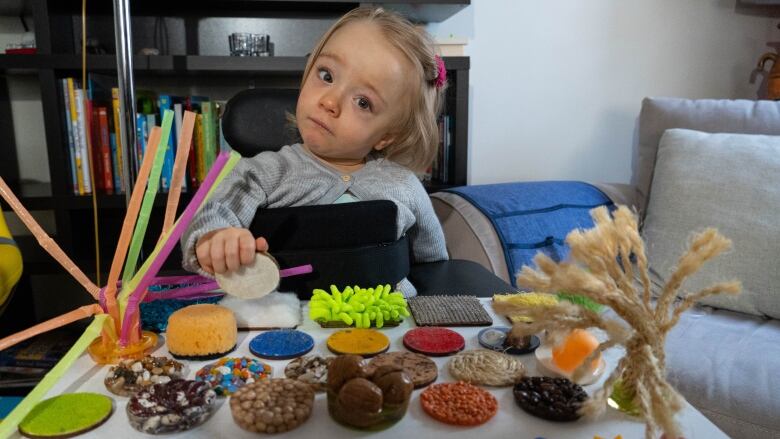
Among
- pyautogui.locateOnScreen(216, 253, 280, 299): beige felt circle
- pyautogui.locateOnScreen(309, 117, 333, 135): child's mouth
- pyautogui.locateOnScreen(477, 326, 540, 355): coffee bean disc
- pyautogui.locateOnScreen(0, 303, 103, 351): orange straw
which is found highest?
pyautogui.locateOnScreen(309, 117, 333, 135): child's mouth

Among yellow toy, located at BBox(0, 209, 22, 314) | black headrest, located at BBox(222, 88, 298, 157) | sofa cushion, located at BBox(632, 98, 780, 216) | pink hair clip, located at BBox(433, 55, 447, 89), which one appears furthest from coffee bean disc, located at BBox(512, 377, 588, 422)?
sofa cushion, located at BBox(632, 98, 780, 216)

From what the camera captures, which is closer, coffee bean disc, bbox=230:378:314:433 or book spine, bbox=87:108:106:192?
coffee bean disc, bbox=230:378:314:433

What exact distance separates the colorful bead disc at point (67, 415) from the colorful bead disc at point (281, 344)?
15 centimetres

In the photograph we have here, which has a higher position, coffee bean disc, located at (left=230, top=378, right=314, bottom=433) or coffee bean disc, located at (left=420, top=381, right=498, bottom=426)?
coffee bean disc, located at (left=230, top=378, right=314, bottom=433)

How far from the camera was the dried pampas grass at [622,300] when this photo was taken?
368mm

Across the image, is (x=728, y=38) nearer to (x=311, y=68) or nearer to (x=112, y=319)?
(x=311, y=68)

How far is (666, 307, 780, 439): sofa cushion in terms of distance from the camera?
3.03 ft

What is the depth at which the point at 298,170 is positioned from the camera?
3.23ft

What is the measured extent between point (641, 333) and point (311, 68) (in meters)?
0.78

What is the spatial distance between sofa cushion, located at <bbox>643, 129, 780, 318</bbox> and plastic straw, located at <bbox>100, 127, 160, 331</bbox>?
1112mm

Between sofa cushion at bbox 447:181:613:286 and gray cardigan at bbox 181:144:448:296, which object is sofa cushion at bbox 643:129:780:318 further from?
gray cardigan at bbox 181:144:448:296

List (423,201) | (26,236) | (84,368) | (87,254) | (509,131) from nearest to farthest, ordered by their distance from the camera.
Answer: (84,368) < (423,201) < (87,254) < (26,236) < (509,131)

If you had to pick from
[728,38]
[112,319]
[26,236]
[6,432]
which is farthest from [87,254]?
[728,38]

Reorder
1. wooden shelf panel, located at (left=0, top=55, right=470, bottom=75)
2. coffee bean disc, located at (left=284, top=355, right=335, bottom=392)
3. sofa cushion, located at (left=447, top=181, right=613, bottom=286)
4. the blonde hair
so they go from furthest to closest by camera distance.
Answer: wooden shelf panel, located at (left=0, top=55, right=470, bottom=75), sofa cushion, located at (left=447, top=181, right=613, bottom=286), the blonde hair, coffee bean disc, located at (left=284, top=355, right=335, bottom=392)
